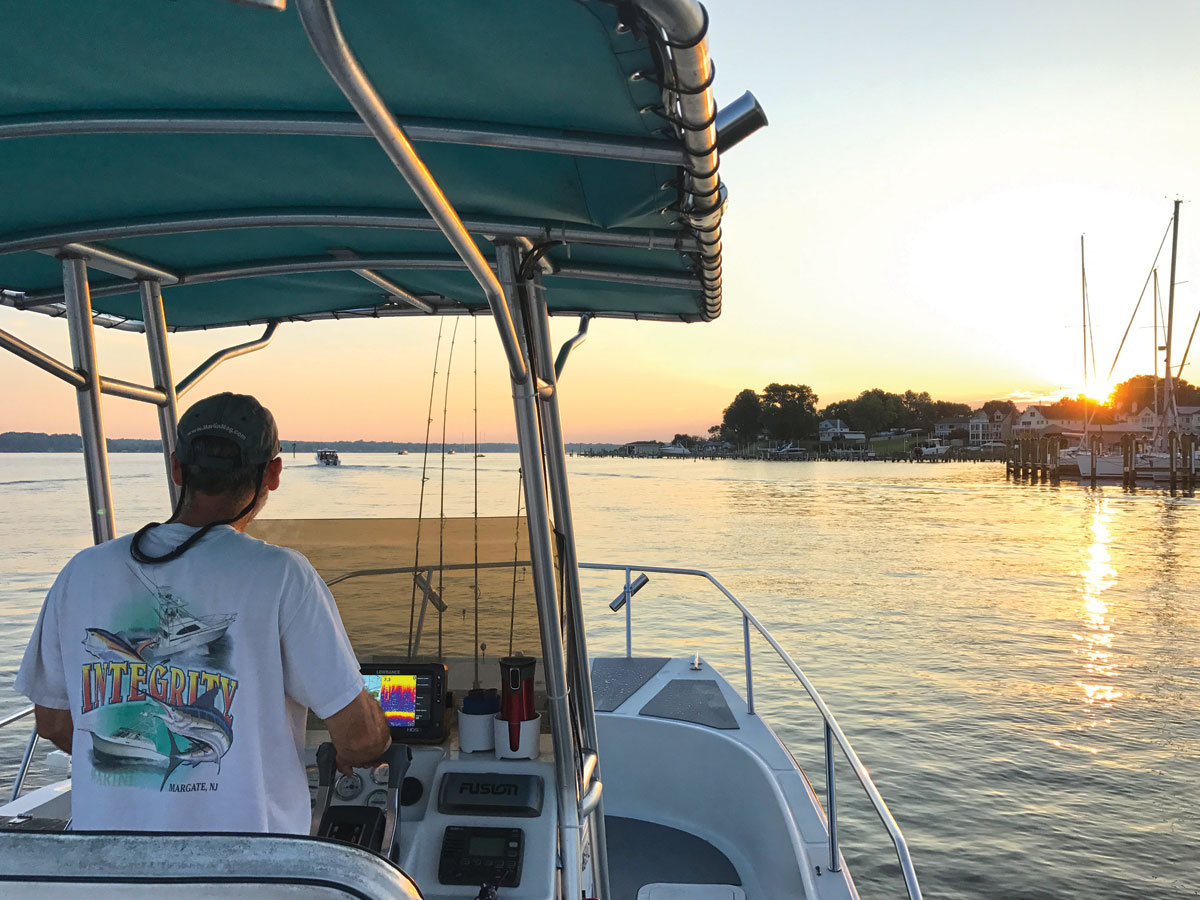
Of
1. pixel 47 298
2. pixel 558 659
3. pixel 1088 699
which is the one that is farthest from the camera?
pixel 1088 699

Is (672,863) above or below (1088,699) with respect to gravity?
above

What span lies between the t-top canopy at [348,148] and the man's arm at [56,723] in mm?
1126

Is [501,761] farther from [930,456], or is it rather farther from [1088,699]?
[930,456]

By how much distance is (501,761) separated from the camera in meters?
2.81

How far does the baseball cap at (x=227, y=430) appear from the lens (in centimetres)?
147

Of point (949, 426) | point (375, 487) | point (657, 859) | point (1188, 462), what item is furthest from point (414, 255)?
point (949, 426)

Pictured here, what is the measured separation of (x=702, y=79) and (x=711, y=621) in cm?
1664

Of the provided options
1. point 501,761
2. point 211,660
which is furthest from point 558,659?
point 211,660

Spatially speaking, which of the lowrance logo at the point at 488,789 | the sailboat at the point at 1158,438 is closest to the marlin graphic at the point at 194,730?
the lowrance logo at the point at 488,789

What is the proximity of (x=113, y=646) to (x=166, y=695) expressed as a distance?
113mm

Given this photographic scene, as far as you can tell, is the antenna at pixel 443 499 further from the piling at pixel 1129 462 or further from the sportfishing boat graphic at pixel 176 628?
the piling at pixel 1129 462

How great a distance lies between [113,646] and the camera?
137cm

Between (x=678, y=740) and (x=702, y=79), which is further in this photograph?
(x=678, y=740)

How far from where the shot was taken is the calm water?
289 inches
